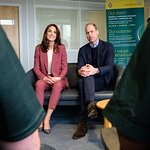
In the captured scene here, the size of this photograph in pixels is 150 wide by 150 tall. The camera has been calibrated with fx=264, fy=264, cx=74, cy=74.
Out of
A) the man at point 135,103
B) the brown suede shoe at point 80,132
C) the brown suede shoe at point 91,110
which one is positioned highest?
the man at point 135,103

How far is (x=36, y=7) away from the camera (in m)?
5.91

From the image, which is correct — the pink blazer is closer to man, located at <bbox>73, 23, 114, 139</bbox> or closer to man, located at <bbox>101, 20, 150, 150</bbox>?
man, located at <bbox>73, 23, 114, 139</bbox>

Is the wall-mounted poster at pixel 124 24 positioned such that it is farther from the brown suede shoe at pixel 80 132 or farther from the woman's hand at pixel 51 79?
the brown suede shoe at pixel 80 132

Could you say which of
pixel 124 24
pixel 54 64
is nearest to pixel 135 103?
pixel 54 64

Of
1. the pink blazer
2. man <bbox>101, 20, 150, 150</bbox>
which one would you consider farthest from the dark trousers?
man <bbox>101, 20, 150, 150</bbox>

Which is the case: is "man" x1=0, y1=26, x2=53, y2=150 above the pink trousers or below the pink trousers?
above

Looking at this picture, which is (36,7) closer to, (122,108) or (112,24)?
(112,24)

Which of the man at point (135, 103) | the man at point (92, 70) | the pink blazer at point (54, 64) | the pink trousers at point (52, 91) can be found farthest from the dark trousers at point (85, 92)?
the man at point (135, 103)

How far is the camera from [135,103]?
49 cm

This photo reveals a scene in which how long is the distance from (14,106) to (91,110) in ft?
8.24

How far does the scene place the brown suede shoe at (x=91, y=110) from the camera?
2.89m

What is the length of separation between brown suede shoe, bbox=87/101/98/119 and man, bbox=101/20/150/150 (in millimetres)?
2357

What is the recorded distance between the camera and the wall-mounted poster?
560 centimetres

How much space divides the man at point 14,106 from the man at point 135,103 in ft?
0.52
